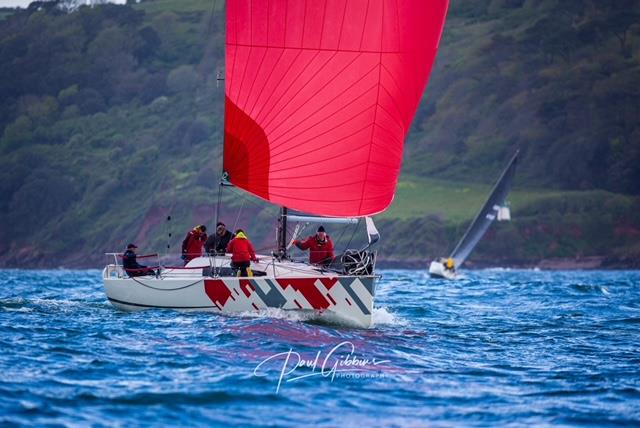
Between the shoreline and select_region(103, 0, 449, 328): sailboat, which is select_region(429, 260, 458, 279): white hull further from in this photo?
the shoreline

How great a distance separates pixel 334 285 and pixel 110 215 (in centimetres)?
10508

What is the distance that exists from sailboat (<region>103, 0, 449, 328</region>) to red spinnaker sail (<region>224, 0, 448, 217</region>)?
2 cm

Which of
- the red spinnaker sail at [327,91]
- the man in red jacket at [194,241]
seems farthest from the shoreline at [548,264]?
the red spinnaker sail at [327,91]

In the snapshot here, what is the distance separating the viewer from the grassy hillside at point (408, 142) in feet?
366

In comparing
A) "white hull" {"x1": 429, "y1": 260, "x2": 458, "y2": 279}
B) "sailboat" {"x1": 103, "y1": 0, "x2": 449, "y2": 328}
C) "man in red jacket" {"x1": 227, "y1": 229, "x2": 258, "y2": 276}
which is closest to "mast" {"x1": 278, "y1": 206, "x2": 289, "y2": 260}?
"sailboat" {"x1": 103, "y1": 0, "x2": 449, "y2": 328}

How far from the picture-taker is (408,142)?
14025 cm

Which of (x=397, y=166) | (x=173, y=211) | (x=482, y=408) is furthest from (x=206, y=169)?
(x=482, y=408)

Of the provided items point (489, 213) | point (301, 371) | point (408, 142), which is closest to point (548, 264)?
point (408, 142)

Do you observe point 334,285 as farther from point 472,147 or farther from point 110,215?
point 472,147

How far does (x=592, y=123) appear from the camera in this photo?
436 feet

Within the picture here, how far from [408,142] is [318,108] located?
394ft

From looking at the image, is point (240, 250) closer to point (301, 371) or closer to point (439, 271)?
point (301, 371)

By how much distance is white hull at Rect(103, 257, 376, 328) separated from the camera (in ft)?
66.5

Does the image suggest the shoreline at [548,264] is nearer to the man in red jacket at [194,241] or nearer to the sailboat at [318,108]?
the man in red jacket at [194,241]
